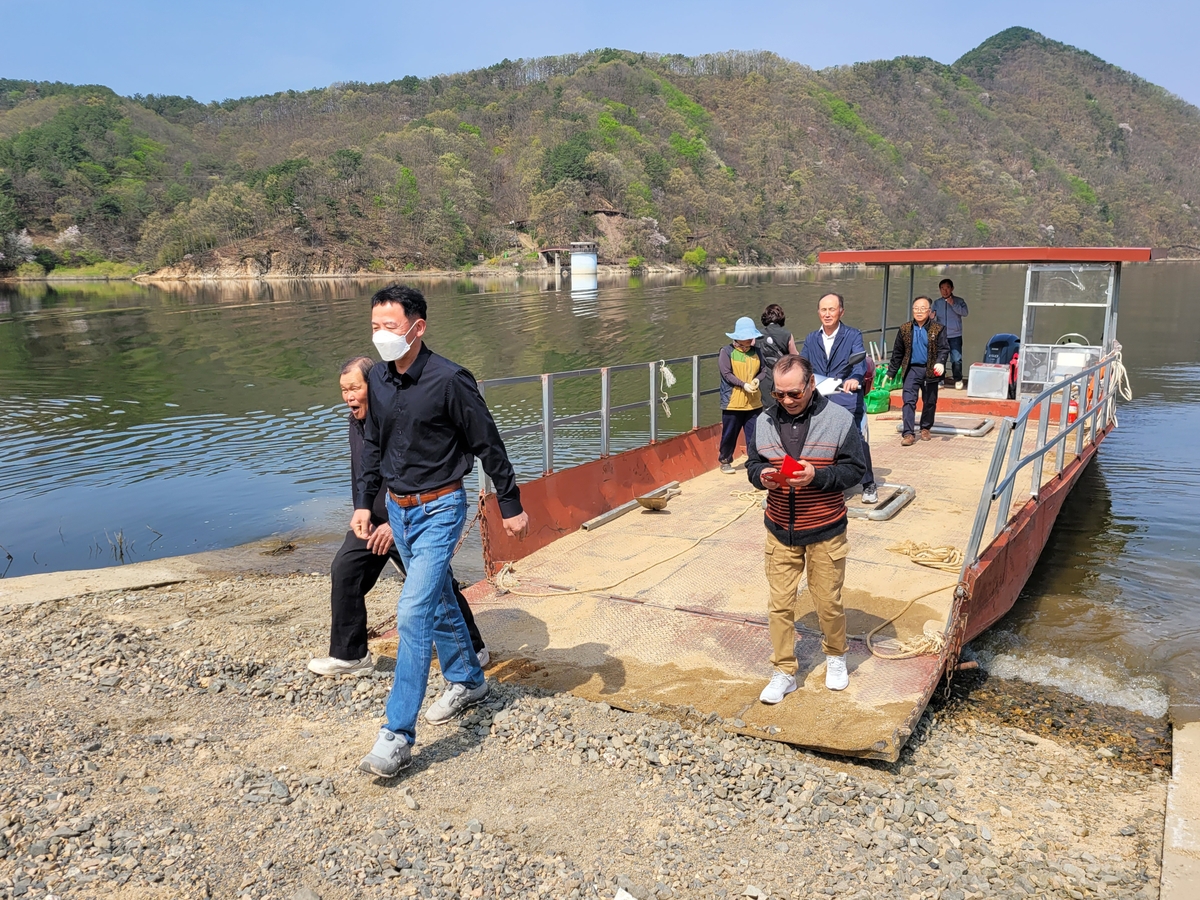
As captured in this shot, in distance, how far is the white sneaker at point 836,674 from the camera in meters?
4.44

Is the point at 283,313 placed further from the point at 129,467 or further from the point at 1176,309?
the point at 1176,309

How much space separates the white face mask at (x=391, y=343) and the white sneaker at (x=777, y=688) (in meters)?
2.43

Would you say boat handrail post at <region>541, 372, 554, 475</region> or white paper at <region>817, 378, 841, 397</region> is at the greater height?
white paper at <region>817, 378, 841, 397</region>

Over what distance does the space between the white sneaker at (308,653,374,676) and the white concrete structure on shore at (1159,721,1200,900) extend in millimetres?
3804

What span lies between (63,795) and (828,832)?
310cm

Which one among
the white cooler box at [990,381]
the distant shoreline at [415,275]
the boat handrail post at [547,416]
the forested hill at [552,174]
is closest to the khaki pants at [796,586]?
the boat handrail post at [547,416]

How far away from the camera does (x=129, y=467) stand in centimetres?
1393

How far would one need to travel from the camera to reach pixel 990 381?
1199 cm

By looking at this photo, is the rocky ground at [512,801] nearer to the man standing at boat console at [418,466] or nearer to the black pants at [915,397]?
the man standing at boat console at [418,466]

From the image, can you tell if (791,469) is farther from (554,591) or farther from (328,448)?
(328,448)

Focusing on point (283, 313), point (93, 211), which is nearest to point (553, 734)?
point (283, 313)

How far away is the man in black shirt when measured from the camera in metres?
4.49

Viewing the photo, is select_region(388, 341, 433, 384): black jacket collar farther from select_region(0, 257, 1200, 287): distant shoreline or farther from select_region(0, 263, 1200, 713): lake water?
select_region(0, 257, 1200, 287): distant shoreline

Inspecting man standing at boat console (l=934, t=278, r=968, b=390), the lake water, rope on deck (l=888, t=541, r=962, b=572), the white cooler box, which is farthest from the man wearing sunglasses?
the white cooler box
